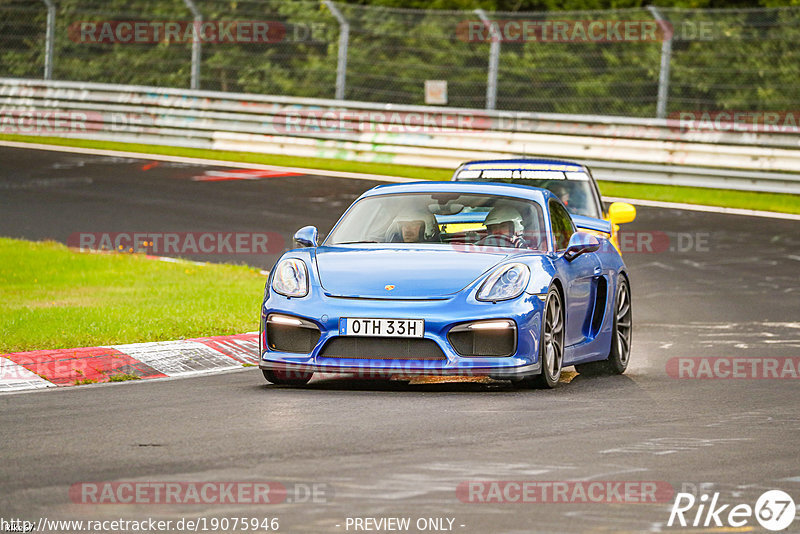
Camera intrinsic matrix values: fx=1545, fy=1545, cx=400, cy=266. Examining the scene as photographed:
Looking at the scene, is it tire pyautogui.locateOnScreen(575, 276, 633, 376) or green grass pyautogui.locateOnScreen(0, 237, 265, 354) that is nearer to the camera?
tire pyautogui.locateOnScreen(575, 276, 633, 376)

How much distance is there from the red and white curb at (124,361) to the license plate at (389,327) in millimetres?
1766

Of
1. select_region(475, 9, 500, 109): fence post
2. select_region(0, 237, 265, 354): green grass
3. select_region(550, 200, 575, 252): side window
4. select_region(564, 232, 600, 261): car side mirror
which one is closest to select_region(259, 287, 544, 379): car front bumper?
select_region(564, 232, 600, 261): car side mirror

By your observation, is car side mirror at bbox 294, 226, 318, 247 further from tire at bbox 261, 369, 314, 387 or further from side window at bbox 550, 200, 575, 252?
side window at bbox 550, 200, 575, 252

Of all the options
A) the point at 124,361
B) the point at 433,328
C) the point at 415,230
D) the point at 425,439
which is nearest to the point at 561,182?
the point at 415,230

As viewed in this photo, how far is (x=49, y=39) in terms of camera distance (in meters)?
29.0

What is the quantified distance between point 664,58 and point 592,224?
10790 millimetres

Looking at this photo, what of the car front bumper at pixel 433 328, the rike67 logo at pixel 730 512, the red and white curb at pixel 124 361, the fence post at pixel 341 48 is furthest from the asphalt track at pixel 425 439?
the fence post at pixel 341 48

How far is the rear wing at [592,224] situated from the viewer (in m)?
13.5

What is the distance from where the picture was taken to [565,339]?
9.72 meters

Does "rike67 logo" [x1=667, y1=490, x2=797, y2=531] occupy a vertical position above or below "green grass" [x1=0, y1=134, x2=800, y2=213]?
above

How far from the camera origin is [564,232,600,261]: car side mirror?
9836 mm

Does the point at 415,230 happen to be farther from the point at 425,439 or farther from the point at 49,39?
the point at 49,39

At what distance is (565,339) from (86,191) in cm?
1423

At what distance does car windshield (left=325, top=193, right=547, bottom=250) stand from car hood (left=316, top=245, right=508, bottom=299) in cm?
35
